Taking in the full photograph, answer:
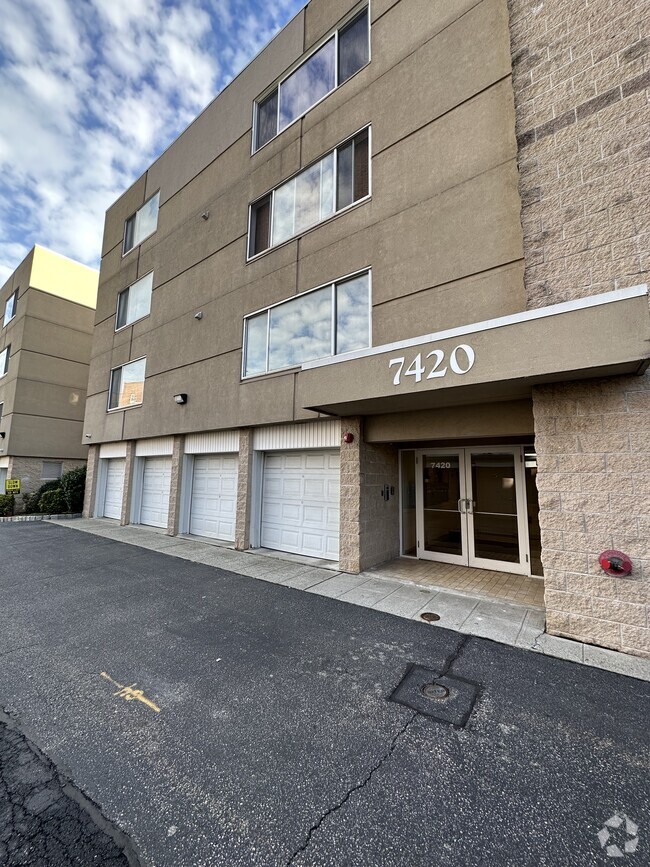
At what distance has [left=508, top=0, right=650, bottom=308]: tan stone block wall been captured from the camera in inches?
171

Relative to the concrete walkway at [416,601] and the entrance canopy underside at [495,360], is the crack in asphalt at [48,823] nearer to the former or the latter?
the concrete walkway at [416,601]

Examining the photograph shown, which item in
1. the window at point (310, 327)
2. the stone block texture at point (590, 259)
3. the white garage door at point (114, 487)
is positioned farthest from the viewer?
the white garage door at point (114, 487)

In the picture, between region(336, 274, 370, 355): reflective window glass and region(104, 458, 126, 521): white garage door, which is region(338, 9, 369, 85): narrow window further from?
region(104, 458, 126, 521): white garage door

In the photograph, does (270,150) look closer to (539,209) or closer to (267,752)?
(539,209)

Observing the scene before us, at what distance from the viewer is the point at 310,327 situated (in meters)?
7.93

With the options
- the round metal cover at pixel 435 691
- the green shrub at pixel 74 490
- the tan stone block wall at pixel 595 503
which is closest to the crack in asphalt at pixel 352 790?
the round metal cover at pixel 435 691

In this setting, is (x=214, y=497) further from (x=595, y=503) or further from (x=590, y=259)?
(x=590, y=259)

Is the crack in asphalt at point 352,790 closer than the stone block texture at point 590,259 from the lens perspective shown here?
Yes

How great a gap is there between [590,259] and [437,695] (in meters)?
5.13

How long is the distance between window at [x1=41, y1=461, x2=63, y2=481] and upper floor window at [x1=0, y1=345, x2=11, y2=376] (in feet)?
19.9

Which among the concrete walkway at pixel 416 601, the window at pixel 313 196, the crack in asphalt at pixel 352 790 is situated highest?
the window at pixel 313 196

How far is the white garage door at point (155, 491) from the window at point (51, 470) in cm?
961

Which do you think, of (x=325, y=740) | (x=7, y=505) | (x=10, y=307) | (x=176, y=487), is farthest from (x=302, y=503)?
(x=10, y=307)

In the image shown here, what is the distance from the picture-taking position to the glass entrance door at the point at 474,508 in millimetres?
6848
